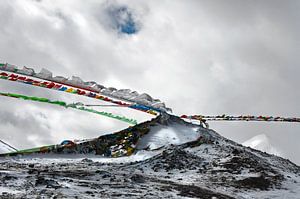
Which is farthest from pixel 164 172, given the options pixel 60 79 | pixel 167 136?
pixel 60 79

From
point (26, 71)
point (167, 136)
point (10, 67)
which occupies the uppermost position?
point (26, 71)

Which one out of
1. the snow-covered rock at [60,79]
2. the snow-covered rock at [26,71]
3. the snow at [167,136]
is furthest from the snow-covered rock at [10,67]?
the snow at [167,136]

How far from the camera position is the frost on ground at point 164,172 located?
17125mm

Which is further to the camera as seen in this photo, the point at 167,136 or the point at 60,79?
the point at 167,136

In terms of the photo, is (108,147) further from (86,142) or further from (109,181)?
(109,181)

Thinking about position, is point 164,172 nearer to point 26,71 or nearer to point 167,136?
point 167,136

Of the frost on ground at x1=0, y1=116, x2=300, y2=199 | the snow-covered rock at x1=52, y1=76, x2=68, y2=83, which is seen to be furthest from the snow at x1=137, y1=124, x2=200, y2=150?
the snow-covered rock at x1=52, y1=76, x2=68, y2=83

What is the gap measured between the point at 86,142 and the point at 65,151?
201cm

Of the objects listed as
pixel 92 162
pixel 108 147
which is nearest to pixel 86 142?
pixel 108 147

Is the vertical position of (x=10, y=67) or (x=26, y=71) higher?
(x=26, y=71)

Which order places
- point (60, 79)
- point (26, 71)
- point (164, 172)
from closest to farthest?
point (164, 172)
point (26, 71)
point (60, 79)

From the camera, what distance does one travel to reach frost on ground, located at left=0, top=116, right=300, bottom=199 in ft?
56.2

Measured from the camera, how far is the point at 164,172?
25.6 metres

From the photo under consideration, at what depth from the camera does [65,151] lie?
101 ft
